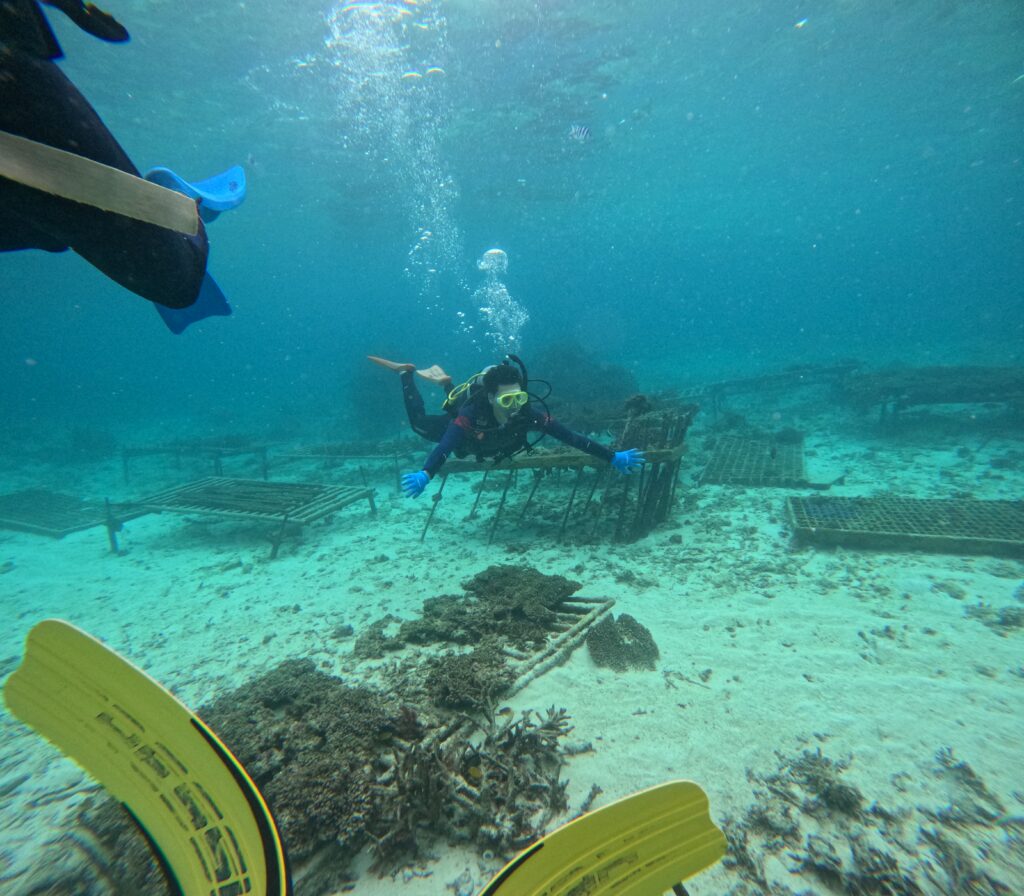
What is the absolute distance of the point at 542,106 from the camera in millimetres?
23625

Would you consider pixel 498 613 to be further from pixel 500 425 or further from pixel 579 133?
pixel 579 133

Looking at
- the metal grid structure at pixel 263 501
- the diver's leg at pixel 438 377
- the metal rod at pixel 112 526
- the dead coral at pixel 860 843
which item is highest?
the diver's leg at pixel 438 377

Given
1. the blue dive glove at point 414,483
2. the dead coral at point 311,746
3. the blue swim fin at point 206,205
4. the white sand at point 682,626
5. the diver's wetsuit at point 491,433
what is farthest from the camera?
the diver's wetsuit at point 491,433

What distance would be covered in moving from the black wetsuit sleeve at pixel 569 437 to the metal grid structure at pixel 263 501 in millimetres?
5295

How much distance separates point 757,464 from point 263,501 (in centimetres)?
1180

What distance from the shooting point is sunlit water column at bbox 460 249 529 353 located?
38062 millimetres

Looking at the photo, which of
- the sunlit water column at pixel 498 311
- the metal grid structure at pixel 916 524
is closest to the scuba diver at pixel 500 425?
the metal grid structure at pixel 916 524

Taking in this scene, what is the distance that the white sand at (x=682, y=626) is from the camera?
316 cm

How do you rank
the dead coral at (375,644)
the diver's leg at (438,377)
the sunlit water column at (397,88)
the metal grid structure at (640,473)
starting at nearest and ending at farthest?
1. the dead coral at (375,644)
2. the metal grid structure at (640,473)
3. the diver's leg at (438,377)
4. the sunlit water column at (397,88)

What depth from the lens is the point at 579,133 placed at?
88.1 feet

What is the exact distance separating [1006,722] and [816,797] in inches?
75.0

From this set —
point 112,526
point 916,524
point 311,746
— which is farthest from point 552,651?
point 112,526

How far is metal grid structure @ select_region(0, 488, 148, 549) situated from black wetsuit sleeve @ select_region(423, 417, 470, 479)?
866cm

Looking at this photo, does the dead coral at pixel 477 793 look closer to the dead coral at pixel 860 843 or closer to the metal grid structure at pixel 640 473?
the dead coral at pixel 860 843
